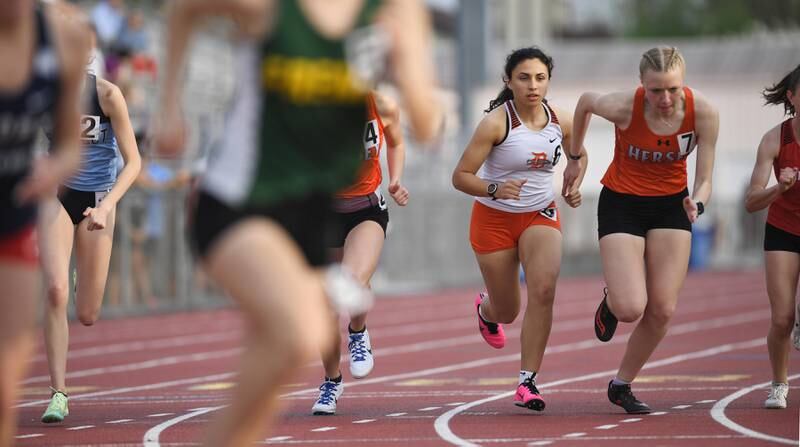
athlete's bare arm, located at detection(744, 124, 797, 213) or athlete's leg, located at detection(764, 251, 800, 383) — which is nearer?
athlete's bare arm, located at detection(744, 124, 797, 213)

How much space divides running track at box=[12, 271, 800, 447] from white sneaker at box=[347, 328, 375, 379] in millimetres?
278

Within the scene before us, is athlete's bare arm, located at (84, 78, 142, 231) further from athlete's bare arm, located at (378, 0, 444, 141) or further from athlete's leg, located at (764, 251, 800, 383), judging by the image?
athlete's bare arm, located at (378, 0, 444, 141)

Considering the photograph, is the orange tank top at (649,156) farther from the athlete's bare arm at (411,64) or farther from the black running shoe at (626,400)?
the athlete's bare arm at (411,64)

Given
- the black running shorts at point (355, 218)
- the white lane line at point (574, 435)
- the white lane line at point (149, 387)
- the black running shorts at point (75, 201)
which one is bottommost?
the white lane line at point (574, 435)

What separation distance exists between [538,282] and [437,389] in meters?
2.16

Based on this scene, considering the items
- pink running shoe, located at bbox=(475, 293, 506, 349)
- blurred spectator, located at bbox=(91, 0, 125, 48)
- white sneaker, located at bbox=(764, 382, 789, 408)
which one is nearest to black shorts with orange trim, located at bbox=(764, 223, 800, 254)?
white sneaker, located at bbox=(764, 382, 789, 408)

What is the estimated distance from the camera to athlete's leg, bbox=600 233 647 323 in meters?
9.59

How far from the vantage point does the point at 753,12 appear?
73.6 m

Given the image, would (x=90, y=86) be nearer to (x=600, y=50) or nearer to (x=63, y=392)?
(x=63, y=392)

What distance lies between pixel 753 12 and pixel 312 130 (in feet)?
232

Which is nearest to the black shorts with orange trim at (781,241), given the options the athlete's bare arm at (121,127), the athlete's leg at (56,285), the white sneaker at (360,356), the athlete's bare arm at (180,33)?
the white sneaker at (360,356)

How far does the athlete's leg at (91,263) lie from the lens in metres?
9.80

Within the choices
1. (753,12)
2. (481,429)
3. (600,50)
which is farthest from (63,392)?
(753,12)

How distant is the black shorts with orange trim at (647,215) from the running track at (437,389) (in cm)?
115
